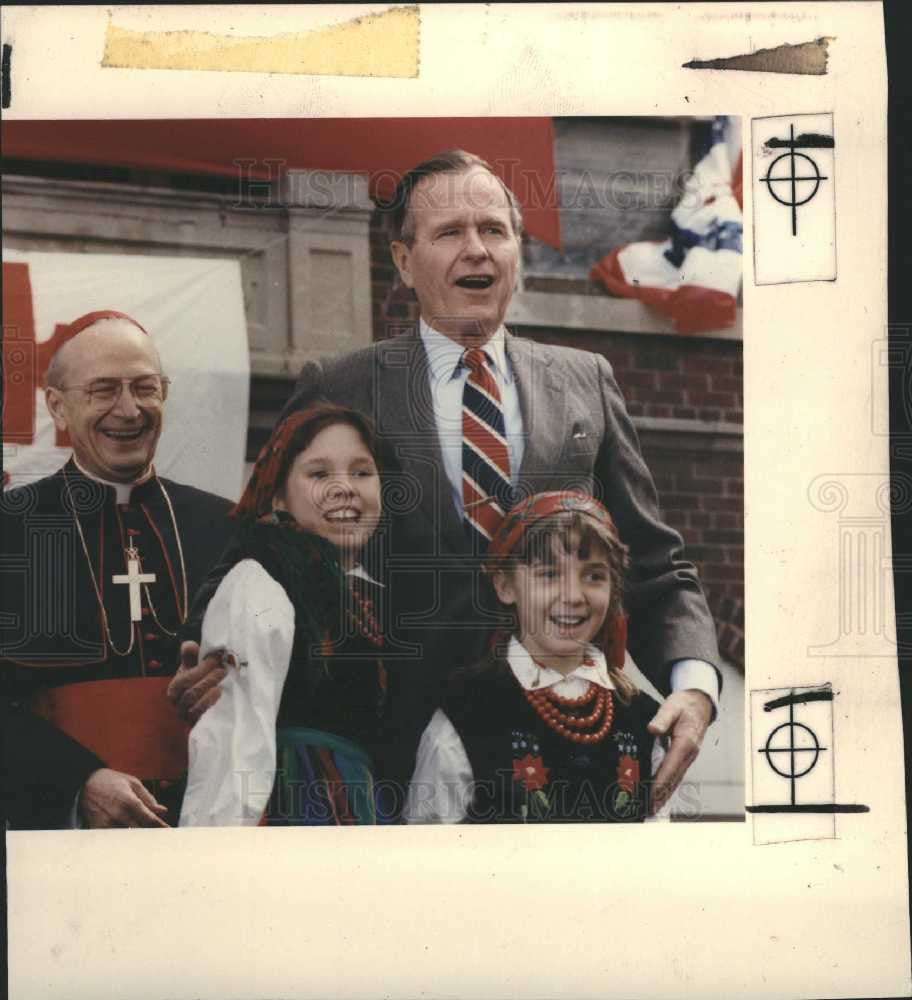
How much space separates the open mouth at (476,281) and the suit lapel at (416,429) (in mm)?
240

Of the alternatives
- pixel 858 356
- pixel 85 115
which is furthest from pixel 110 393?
pixel 858 356

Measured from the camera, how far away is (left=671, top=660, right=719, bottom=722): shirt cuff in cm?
593

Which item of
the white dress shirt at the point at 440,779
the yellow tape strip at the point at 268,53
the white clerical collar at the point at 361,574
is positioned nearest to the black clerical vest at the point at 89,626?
the white clerical collar at the point at 361,574

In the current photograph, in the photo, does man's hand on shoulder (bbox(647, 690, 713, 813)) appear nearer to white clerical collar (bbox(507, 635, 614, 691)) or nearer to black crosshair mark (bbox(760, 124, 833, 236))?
white clerical collar (bbox(507, 635, 614, 691))

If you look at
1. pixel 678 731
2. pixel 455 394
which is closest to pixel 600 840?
pixel 678 731

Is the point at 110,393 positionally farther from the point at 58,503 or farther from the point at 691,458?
the point at 691,458

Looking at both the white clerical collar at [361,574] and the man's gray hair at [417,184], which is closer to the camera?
the white clerical collar at [361,574]

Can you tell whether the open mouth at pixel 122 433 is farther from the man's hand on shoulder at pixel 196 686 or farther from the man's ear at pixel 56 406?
the man's hand on shoulder at pixel 196 686

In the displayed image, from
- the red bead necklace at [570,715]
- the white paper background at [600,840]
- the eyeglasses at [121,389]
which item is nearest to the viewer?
the white paper background at [600,840]

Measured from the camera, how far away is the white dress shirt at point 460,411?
5.91 m

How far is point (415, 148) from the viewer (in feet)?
19.5

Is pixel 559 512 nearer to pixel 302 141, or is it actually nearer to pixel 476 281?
pixel 476 281

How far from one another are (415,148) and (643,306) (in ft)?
3.08

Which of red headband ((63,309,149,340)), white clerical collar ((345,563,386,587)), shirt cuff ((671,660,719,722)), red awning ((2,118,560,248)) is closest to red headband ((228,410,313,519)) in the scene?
white clerical collar ((345,563,386,587))
